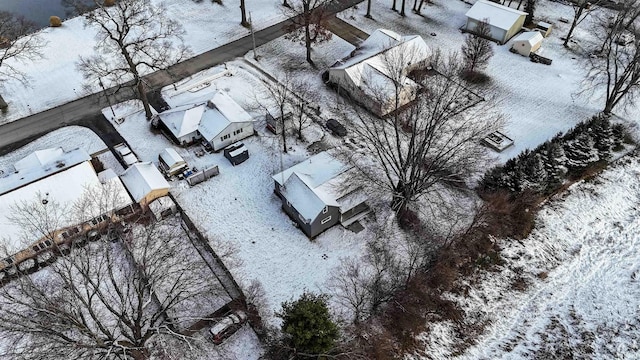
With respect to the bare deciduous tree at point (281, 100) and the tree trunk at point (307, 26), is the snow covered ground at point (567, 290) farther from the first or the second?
the tree trunk at point (307, 26)

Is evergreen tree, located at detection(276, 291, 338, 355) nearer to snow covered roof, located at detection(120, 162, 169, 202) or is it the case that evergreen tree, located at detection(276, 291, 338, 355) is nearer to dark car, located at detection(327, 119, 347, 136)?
snow covered roof, located at detection(120, 162, 169, 202)

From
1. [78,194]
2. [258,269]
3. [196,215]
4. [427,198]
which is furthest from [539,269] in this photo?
[78,194]

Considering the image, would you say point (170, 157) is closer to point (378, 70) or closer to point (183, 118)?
point (183, 118)

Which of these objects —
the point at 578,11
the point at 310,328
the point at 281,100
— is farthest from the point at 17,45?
the point at 578,11

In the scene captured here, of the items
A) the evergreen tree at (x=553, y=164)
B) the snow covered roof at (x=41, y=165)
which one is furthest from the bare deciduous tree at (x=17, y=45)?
the evergreen tree at (x=553, y=164)

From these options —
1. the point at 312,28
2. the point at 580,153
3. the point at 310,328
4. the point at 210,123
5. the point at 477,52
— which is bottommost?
the point at 310,328

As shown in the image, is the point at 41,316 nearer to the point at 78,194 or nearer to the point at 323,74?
the point at 78,194
